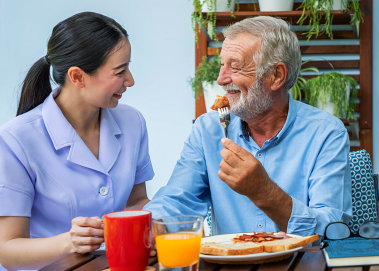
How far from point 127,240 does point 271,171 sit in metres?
0.79

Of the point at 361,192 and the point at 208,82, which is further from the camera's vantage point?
the point at 208,82

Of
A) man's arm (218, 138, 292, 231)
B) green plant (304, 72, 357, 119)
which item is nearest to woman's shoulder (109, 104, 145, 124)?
man's arm (218, 138, 292, 231)

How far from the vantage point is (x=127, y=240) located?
894 mm

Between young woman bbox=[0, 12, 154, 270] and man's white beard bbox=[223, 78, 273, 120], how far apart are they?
357mm

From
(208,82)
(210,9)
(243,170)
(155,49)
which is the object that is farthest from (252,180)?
(155,49)

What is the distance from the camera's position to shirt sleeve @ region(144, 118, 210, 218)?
1.52 metres

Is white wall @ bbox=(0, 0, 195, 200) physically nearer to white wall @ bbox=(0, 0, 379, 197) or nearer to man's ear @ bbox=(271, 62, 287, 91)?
white wall @ bbox=(0, 0, 379, 197)

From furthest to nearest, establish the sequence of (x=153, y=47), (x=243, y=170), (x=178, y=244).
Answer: (x=153, y=47)
(x=243, y=170)
(x=178, y=244)

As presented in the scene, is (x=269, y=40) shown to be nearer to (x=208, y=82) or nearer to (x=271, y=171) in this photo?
(x=271, y=171)

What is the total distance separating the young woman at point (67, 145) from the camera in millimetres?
1340

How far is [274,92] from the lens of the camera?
1.70 metres

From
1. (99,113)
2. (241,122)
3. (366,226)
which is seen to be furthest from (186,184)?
(366,226)

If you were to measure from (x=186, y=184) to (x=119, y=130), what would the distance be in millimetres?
296

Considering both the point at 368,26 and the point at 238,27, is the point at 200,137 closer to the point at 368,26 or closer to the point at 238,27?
the point at 238,27
